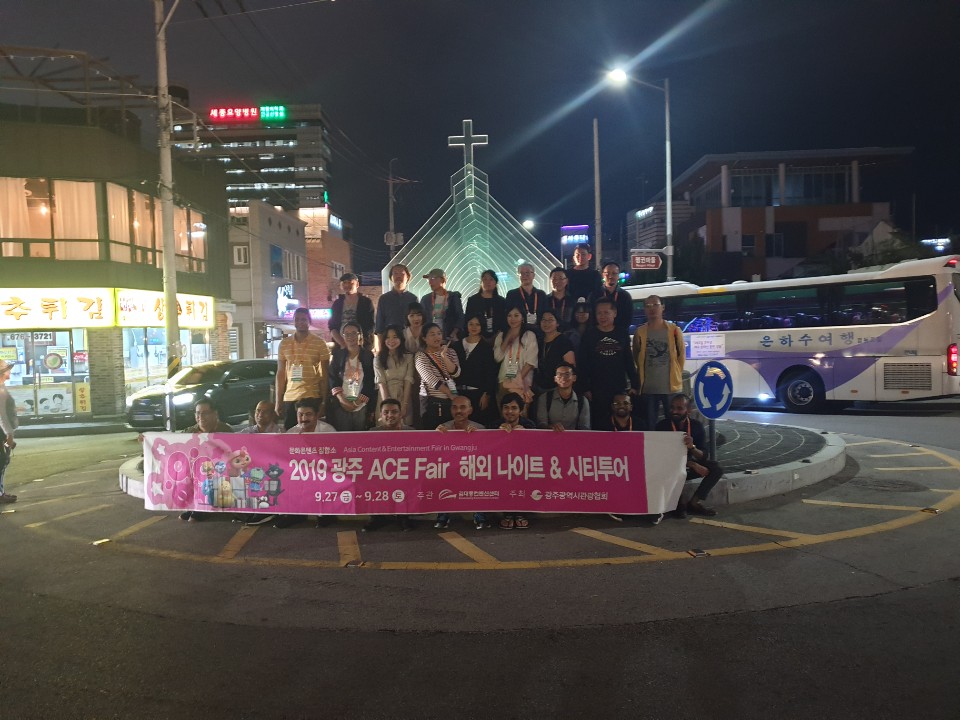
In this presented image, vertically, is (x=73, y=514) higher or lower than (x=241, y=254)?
lower

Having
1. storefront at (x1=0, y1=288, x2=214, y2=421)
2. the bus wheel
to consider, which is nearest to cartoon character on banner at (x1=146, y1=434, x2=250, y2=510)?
the bus wheel

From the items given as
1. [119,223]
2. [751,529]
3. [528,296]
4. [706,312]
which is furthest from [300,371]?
[119,223]

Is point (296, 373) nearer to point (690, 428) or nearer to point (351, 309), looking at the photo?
point (351, 309)

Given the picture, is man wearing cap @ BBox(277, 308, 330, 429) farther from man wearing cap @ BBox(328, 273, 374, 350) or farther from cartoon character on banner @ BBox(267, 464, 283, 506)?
cartoon character on banner @ BBox(267, 464, 283, 506)

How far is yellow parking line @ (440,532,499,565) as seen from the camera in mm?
5941

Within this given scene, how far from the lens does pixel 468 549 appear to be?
6270mm

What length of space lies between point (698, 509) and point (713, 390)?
131 centimetres

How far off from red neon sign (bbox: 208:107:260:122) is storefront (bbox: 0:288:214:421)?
127 ft

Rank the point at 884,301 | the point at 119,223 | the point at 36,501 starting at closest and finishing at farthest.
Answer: the point at 36,501 → the point at 884,301 → the point at 119,223

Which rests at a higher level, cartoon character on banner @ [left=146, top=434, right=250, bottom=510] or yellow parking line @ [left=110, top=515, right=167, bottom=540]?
cartoon character on banner @ [left=146, top=434, right=250, bottom=510]

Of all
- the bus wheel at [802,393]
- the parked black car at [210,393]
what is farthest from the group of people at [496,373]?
the bus wheel at [802,393]

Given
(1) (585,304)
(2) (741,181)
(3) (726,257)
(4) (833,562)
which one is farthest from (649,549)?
(2) (741,181)

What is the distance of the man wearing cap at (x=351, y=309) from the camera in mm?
8898

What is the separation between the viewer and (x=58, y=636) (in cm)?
448
